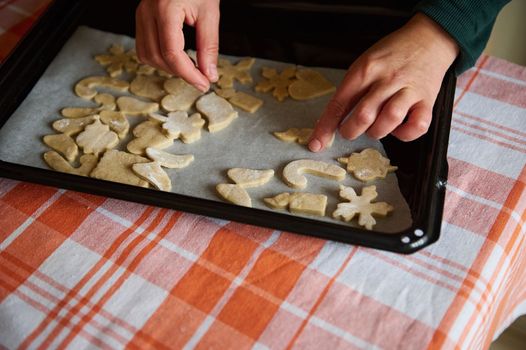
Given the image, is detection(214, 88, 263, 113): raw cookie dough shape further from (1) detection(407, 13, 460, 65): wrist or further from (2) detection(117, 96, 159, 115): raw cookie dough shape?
(1) detection(407, 13, 460, 65): wrist

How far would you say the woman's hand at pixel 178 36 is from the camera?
938 mm

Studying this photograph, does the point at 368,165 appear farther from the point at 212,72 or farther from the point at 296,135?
the point at 212,72

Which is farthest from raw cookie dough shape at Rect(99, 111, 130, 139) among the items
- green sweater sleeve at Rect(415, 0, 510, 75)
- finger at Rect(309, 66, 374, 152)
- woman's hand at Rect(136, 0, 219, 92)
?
green sweater sleeve at Rect(415, 0, 510, 75)

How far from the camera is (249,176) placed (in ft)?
2.81

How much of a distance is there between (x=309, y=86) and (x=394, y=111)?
0.78 ft

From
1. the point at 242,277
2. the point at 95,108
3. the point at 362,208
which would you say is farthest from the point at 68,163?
the point at 362,208

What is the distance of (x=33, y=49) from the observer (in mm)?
1090

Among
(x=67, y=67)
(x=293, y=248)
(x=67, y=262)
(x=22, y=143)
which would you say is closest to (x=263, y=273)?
(x=293, y=248)

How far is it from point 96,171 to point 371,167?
0.44 metres

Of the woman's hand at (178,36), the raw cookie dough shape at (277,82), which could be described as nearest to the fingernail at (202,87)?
the woman's hand at (178,36)

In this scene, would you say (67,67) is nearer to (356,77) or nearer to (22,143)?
(22,143)

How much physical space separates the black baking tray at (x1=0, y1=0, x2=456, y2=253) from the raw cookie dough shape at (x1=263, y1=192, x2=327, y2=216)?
56 mm

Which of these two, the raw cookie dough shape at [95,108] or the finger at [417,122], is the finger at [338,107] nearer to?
the finger at [417,122]

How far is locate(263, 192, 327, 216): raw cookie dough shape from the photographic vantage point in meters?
0.80
